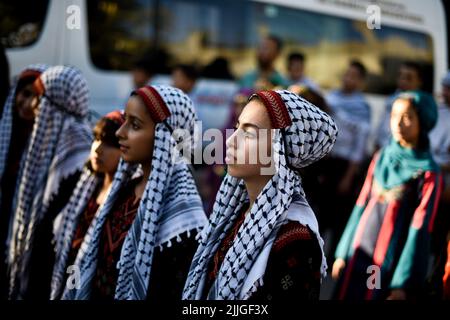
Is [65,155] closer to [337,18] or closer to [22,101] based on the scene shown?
[22,101]

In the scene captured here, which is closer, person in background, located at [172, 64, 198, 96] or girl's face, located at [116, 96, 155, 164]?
girl's face, located at [116, 96, 155, 164]

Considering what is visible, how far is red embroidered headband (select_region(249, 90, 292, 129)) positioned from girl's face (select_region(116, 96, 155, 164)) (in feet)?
2.54

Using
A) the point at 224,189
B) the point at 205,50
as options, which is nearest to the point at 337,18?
the point at 205,50

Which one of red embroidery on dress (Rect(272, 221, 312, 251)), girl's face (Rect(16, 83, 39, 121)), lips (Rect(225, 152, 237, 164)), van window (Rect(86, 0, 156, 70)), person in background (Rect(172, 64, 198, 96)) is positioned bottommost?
red embroidery on dress (Rect(272, 221, 312, 251))

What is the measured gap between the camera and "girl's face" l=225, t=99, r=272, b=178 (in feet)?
8.45

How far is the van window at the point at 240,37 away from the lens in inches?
313

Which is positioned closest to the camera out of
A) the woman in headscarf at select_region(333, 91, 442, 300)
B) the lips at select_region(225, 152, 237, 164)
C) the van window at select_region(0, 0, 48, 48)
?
the lips at select_region(225, 152, 237, 164)

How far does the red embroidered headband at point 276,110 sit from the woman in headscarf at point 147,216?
728 mm

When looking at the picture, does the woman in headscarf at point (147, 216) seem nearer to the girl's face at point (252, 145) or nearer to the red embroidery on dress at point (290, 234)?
the girl's face at point (252, 145)

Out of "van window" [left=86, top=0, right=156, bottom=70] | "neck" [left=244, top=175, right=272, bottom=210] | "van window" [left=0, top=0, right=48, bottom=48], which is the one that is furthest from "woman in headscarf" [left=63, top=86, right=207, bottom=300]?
"van window" [left=86, top=0, right=156, bottom=70]

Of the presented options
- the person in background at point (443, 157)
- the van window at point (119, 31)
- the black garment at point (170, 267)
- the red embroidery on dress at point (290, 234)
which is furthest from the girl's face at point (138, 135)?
the van window at point (119, 31)

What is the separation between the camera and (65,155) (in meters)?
4.31

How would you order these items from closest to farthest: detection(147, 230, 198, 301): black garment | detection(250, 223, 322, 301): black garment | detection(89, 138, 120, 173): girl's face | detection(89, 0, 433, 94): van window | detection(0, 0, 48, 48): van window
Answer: detection(250, 223, 322, 301): black garment → detection(147, 230, 198, 301): black garment → detection(89, 138, 120, 173): girl's face → detection(0, 0, 48, 48): van window → detection(89, 0, 433, 94): van window

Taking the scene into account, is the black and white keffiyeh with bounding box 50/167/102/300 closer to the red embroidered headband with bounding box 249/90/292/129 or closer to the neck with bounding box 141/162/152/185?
the neck with bounding box 141/162/152/185
